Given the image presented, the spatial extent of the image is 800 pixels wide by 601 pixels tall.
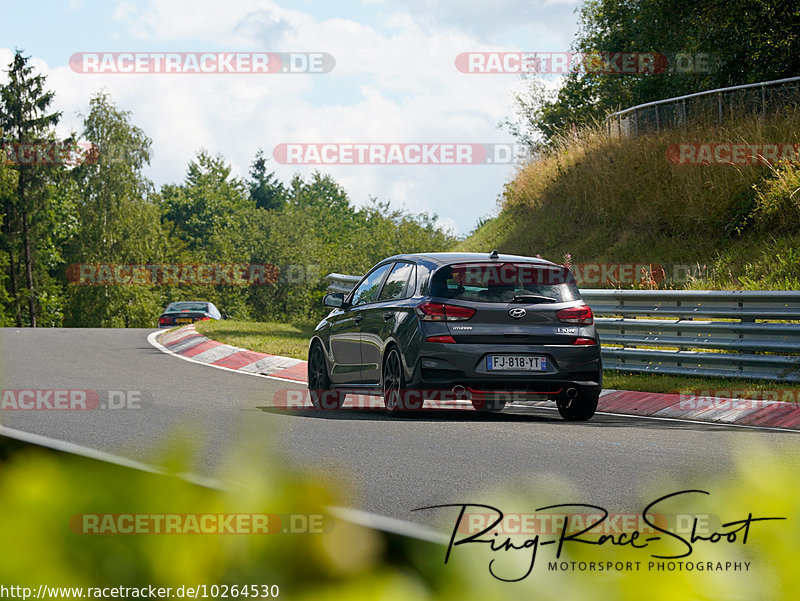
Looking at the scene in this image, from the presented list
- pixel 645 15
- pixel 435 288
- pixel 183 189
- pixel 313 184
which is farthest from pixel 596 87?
pixel 313 184

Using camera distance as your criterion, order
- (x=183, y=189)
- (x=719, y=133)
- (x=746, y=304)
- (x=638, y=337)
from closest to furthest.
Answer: (x=746, y=304), (x=638, y=337), (x=719, y=133), (x=183, y=189)

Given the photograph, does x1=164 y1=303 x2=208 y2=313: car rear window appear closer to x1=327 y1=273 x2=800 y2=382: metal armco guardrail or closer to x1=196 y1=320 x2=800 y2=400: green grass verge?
x1=196 y1=320 x2=800 y2=400: green grass verge

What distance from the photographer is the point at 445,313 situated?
10.4 meters

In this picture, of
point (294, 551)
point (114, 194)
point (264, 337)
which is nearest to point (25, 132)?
point (114, 194)

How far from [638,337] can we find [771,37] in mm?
11982

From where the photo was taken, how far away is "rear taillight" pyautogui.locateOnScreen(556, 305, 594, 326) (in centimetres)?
1055

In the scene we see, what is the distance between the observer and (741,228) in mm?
20156

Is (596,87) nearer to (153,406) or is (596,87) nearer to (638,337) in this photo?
(638,337)

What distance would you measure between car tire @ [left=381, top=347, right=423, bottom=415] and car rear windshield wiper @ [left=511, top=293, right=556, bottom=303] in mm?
1229

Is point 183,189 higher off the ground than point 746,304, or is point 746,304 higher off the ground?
point 183,189

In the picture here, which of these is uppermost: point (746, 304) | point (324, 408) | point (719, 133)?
point (719, 133)

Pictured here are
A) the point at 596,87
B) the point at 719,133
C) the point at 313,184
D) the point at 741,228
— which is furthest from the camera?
the point at 313,184

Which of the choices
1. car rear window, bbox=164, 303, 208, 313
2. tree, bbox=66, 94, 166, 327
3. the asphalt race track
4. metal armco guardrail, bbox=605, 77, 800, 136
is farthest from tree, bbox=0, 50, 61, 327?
the asphalt race track

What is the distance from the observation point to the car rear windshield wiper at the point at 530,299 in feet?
34.4
